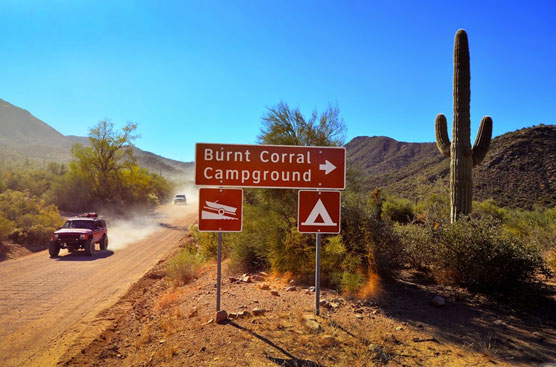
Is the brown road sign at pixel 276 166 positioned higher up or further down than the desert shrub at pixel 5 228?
higher up

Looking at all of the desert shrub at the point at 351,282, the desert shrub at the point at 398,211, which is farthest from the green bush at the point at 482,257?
the desert shrub at the point at 398,211

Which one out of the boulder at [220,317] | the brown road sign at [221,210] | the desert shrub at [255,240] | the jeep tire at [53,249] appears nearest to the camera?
the boulder at [220,317]

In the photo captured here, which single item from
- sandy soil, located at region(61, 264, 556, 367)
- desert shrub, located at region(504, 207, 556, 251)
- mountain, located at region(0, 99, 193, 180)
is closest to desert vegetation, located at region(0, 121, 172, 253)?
sandy soil, located at region(61, 264, 556, 367)

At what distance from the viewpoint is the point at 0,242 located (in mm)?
14656

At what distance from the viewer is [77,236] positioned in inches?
563

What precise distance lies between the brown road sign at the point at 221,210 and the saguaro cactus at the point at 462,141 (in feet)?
27.9

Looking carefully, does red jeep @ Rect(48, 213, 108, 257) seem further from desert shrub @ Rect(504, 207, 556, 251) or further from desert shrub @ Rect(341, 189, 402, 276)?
desert shrub @ Rect(504, 207, 556, 251)

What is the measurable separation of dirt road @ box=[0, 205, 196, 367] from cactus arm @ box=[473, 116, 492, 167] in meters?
11.8

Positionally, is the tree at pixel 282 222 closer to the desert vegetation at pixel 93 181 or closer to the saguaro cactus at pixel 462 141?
the saguaro cactus at pixel 462 141

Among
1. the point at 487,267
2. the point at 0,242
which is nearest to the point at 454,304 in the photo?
the point at 487,267

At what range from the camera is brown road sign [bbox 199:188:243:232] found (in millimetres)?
5582

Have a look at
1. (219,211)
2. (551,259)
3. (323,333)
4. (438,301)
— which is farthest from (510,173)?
(219,211)

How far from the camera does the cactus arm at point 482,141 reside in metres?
12.7

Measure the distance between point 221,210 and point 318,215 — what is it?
1.51 metres
